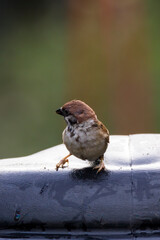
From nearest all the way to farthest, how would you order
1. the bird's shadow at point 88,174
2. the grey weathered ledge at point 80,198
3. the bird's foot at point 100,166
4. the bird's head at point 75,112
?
the grey weathered ledge at point 80,198
the bird's shadow at point 88,174
the bird's foot at point 100,166
the bird's head at point 75,112

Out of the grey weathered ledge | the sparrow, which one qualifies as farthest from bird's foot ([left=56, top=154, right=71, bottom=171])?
the grey weathered ledge

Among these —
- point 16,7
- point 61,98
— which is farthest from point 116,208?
point 16,7

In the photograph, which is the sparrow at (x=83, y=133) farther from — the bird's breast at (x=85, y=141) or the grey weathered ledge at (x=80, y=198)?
the grey weathered ledge at (x=80, y=198)

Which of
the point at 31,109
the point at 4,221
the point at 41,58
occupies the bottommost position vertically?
the point at 31,109

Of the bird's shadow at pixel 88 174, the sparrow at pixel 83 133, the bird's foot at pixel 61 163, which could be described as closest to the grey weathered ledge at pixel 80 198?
the bird's shadow at pixel 88 174

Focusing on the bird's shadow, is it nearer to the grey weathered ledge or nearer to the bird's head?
the grey weathered ledge

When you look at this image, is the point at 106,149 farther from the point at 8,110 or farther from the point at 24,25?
the point at 24,25

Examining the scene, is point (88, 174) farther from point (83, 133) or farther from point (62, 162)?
point (83, 133)
